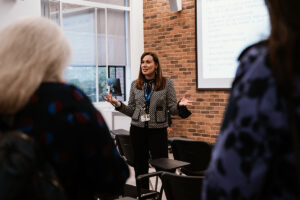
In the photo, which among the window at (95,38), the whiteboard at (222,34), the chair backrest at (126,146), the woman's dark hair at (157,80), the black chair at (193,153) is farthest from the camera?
the window at (95,38)

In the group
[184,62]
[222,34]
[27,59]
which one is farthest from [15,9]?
[27,59]

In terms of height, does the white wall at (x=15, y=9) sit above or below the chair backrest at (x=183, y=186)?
above

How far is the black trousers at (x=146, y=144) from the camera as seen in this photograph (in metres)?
3.74

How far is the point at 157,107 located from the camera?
384cm

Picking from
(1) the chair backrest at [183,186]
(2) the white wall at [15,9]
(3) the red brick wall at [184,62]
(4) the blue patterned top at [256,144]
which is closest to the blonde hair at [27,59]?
(4) the blue patterned top at [256,144]

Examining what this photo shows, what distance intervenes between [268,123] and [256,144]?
56 millimetres

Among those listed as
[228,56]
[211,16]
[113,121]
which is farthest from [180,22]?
[113,121]

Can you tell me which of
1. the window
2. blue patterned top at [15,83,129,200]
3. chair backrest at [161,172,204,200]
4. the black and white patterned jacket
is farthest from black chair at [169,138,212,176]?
the window

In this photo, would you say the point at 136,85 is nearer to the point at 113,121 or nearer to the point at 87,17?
the point at 113,121

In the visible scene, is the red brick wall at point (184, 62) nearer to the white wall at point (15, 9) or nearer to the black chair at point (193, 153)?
the white wall at point (15, 9)

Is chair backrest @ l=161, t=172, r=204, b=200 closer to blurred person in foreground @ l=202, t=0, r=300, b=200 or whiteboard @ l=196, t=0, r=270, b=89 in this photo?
blurred person in foreground @ l=202, t=0, r=300, b=200

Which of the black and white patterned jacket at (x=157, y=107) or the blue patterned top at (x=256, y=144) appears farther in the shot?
the black and white patterned jacket at (x=157, y=107)

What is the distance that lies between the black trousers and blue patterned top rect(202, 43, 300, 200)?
113 inches

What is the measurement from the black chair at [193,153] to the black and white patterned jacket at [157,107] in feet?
1.20
